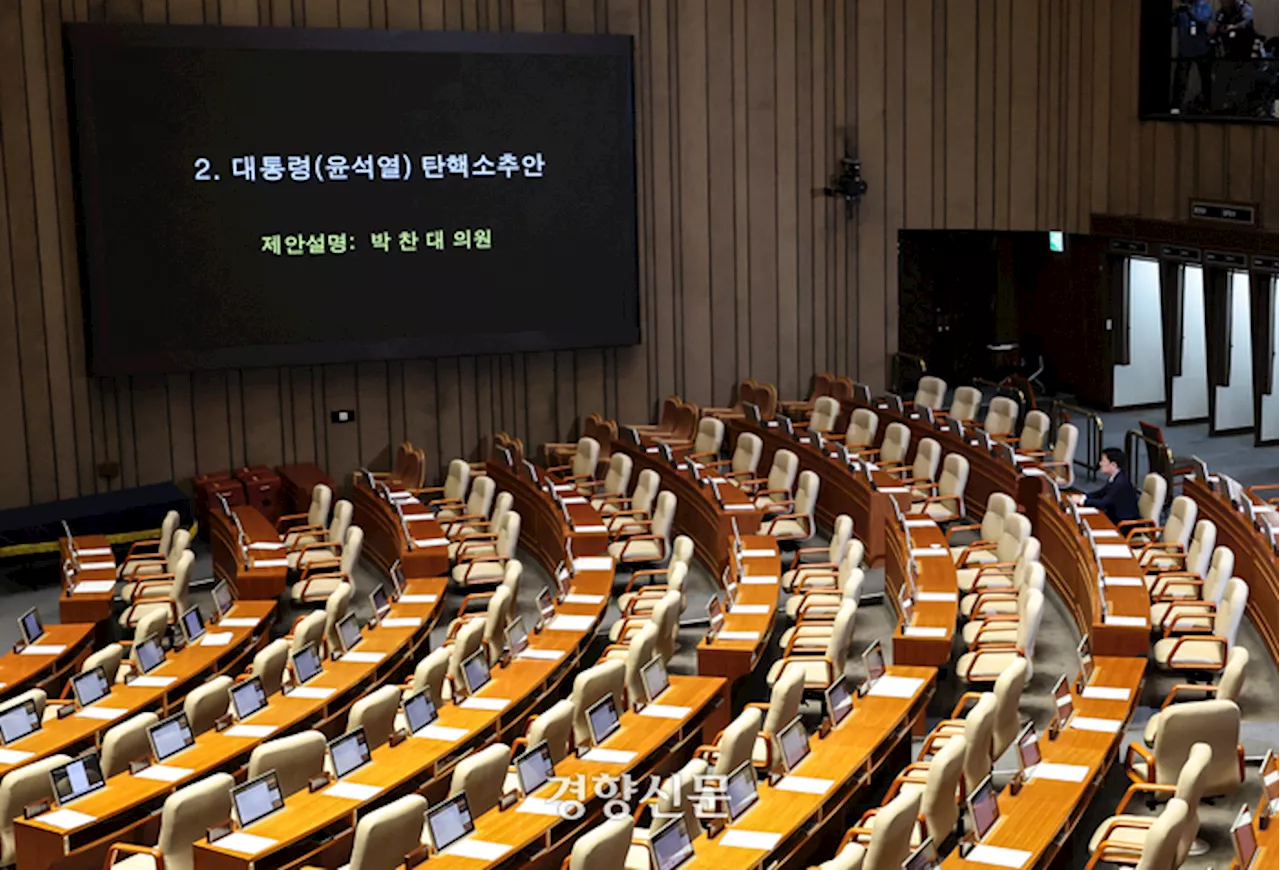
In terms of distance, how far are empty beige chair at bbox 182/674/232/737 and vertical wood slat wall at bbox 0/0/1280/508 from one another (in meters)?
6.84

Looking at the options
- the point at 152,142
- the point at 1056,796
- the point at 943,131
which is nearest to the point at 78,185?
the point at 152,142

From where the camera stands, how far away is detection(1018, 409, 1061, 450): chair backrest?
49.4 feet

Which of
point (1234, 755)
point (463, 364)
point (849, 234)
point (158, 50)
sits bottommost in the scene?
point (1234, 755)

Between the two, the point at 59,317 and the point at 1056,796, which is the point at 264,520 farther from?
the point at 1056,796

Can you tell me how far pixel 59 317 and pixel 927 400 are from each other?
8212mm

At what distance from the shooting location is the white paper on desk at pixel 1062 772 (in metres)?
8.05

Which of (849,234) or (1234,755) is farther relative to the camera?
(849,234)

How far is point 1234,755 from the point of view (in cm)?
846

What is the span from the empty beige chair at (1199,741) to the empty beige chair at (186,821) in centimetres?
430

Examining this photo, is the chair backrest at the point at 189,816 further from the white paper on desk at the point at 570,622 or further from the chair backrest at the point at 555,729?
the white paper on desk at the point at 570,622

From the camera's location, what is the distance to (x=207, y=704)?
9922 millimetres

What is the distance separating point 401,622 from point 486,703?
2.03 m

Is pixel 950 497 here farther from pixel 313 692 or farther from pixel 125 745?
pixel 125 745

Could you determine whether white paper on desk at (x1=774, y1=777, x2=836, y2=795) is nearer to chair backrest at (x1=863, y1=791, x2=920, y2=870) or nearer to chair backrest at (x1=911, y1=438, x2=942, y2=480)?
chair backrest at (x1=863, y1=791, x2=920, y2=870)
